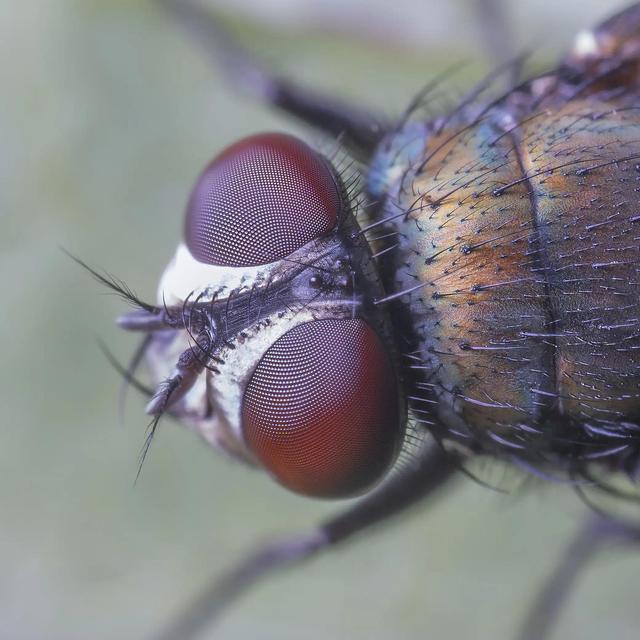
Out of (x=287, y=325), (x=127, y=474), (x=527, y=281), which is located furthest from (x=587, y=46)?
(x=127, y=474)

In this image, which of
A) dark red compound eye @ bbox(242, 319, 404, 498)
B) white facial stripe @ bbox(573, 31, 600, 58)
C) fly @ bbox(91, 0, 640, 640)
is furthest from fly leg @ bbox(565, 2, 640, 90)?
dark red compound eye @ bbox(242, 319, 404, 498)

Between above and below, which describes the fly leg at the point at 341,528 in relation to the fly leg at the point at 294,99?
below

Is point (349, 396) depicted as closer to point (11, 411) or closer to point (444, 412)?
point (444, 412)

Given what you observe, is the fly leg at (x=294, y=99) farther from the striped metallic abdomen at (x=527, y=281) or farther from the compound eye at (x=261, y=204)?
the striped metallic abdomen at (x=527, y=281)

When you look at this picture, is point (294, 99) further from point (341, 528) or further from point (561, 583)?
point (561, 583)

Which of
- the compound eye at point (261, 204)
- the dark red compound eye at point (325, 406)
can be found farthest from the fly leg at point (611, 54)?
the dark red compound eye at point (325, 406)

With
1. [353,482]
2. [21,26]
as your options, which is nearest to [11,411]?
[21,26]

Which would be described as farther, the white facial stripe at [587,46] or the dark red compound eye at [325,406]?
the white facial stripe at [587,46]
